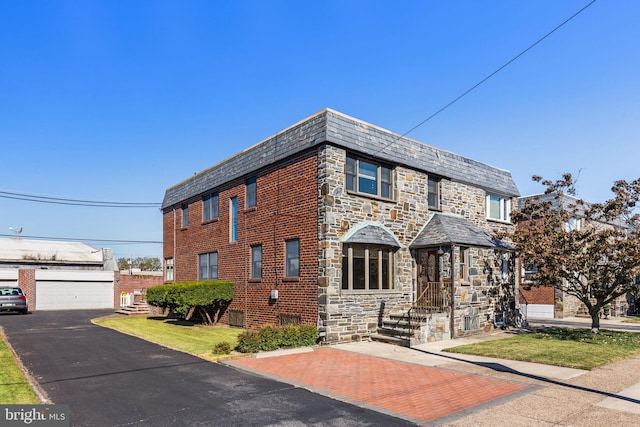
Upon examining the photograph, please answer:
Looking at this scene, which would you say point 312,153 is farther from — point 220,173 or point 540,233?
point 540,233

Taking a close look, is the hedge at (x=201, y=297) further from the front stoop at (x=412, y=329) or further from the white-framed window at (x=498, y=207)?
the white-framed window at (x=498, y=207)

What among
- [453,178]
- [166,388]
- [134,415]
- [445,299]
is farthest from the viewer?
[453,178]

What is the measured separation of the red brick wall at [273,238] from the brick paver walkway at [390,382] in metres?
3.50

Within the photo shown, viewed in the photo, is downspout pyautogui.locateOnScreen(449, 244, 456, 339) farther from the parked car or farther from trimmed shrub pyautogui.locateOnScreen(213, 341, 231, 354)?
the parked car

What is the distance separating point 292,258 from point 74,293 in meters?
27.8

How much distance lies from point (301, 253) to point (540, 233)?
9196 millimetres

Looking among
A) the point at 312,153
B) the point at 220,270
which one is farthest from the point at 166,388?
the point at 220,270

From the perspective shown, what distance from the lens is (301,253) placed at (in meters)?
15.7

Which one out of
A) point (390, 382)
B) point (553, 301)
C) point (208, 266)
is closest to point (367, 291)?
point (390, 382)

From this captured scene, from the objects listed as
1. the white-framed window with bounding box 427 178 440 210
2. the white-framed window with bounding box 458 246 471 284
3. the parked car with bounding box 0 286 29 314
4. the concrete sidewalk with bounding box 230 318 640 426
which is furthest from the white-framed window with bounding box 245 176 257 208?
the parked car with bounding box 0 286 29 314

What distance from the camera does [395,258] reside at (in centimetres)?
1684

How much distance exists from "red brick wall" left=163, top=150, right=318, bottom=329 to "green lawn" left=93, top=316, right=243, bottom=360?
1476 mm

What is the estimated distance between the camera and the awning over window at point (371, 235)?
15.2m

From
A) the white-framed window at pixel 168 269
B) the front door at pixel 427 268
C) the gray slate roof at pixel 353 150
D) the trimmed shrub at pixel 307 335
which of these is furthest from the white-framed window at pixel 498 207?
the white-framed window at pixel 168 269
